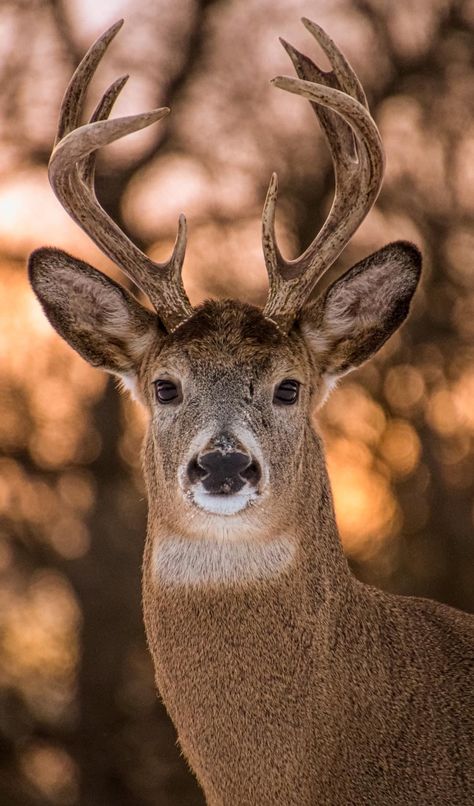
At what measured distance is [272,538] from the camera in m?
4.57

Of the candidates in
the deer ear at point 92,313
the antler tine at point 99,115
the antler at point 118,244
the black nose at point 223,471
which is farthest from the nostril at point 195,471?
the antler tine at point 99,115

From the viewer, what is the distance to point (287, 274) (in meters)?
5.09

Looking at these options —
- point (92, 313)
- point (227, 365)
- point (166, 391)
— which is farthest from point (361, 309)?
point (92, 313)

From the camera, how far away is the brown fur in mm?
4398

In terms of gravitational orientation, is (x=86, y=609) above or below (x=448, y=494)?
below

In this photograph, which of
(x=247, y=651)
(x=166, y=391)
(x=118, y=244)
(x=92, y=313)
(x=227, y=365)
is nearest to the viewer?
(x=247, y=651)

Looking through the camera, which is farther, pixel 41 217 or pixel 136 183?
pixel 136 183

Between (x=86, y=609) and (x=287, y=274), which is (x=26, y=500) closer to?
(x=86, y=609)

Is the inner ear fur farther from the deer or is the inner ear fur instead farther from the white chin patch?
the white chin patch

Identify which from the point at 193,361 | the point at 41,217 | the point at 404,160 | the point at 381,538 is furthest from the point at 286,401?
the point at 404,160

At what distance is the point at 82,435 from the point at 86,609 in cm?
153

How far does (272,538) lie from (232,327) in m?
0.73

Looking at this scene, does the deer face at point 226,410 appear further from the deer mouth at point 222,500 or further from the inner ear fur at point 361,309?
the inner ear fur at point 361,309

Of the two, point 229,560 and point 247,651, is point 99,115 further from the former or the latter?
point 247,651
